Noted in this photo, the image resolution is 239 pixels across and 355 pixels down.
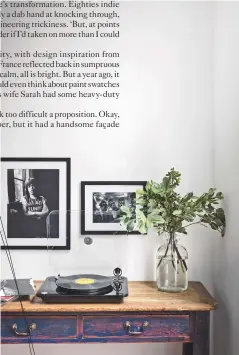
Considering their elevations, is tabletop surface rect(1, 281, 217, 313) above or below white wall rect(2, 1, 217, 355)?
below

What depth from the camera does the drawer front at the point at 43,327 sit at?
1.81 meters

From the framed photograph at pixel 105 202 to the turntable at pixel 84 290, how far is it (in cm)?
27

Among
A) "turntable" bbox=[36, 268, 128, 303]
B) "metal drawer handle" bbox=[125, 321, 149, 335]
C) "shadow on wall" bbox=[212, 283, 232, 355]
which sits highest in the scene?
"turntable" bbox=[36, 268, 128, 303]

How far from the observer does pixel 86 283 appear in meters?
1.95

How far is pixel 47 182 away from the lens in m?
2.25

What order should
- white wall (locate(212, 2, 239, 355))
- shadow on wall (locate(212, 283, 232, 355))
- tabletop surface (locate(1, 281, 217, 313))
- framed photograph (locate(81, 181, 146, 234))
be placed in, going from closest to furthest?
tabletop surface (locate(1, 281, 217, 313)), white wall (locate(212, 2, 239, 355)), shadow on wall (locate(212, 283, 232, 355)), framed photograph (locate(81, 181, 146, 234))

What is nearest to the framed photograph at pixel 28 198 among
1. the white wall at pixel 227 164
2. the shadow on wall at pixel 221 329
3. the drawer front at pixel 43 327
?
the drawer front at pixel 43 327

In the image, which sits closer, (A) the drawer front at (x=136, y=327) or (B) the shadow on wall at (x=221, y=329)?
(A) the drawer front at (x=136, y=327)

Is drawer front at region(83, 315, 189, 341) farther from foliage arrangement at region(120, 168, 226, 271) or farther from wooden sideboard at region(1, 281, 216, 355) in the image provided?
foliage arrangement at region(120, 168, 226, 271)

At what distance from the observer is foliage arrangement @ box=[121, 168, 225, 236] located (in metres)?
2.00

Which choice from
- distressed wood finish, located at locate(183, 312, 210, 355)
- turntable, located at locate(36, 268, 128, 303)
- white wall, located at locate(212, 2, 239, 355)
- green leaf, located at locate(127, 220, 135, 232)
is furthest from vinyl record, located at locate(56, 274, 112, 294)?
white wall, located at locate(212, 2, 239, 355)

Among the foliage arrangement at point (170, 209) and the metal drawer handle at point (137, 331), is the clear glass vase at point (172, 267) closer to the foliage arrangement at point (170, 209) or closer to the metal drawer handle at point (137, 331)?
the foliage arrangement at point (170, 209)

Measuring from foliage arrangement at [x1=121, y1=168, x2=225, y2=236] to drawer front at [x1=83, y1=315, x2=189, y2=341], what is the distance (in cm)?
38

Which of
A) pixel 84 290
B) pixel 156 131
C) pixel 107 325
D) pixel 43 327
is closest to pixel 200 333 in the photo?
pixel 107 325
